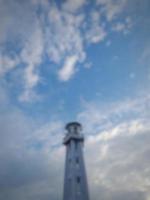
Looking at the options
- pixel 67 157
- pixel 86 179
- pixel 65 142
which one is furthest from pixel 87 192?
pixel 65 142

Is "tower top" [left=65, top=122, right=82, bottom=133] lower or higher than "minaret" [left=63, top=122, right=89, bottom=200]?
higher

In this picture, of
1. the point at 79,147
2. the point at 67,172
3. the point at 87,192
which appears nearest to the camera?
the point at 87,192

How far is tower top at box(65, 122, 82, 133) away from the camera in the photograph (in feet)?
159

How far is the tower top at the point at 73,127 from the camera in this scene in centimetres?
4850

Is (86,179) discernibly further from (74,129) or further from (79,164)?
(74,129)

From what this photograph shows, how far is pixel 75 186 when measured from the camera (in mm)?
38312

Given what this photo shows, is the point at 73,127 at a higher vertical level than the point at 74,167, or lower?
higher

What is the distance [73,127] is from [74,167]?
11.3 metres

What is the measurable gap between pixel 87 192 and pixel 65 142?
1386 centimetres

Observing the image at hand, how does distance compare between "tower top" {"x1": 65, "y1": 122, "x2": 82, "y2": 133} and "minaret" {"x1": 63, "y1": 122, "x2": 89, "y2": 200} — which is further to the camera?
"tower top" {"x1": 65, "y1": 122, "x2": 82, "y2": 133}

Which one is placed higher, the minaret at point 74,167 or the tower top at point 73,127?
the tower top at point 73,127

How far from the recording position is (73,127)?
160 feet

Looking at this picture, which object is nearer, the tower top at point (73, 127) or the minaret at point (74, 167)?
the minaret at point (74, 167)

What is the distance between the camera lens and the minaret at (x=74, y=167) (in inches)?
1501
